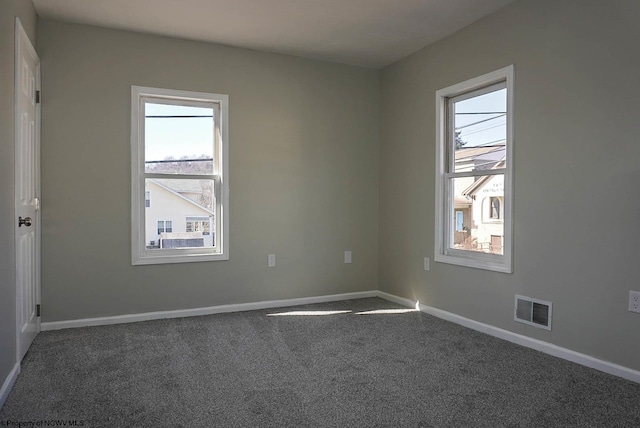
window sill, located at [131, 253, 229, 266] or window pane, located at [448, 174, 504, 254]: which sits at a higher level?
window pane, located at [448, 174, 504, 254]

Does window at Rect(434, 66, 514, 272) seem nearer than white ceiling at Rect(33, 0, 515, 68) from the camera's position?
No

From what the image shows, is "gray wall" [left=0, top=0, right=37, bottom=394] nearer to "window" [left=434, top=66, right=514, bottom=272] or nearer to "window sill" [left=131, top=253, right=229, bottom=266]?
"window sill" [left=131, top=253, right=229, bottom=266]

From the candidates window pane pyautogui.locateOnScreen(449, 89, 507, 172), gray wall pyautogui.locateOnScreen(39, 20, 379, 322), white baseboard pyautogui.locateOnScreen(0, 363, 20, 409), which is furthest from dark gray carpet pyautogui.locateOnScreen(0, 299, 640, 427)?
window pane pyautogui.locateOnScreen(449, 89, 507, 172)

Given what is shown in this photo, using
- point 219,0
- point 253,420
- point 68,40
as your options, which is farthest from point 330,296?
point 68,40

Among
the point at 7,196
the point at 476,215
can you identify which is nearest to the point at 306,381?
the point at 7,196

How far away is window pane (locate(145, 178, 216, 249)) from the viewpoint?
154 inches

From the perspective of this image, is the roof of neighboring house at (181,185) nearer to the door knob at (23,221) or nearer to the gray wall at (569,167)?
the door knob at (23,221)

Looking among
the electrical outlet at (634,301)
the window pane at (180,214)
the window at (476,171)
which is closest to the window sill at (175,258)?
the window pane at (180,214)

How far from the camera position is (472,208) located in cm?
375

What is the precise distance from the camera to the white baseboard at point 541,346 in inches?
102

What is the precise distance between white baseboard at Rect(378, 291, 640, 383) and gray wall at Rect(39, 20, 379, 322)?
3.76ft

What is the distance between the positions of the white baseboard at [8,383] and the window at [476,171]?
3136mm

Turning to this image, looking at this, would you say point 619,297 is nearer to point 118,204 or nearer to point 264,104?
point 264,104

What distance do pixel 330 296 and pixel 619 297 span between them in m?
2.58
